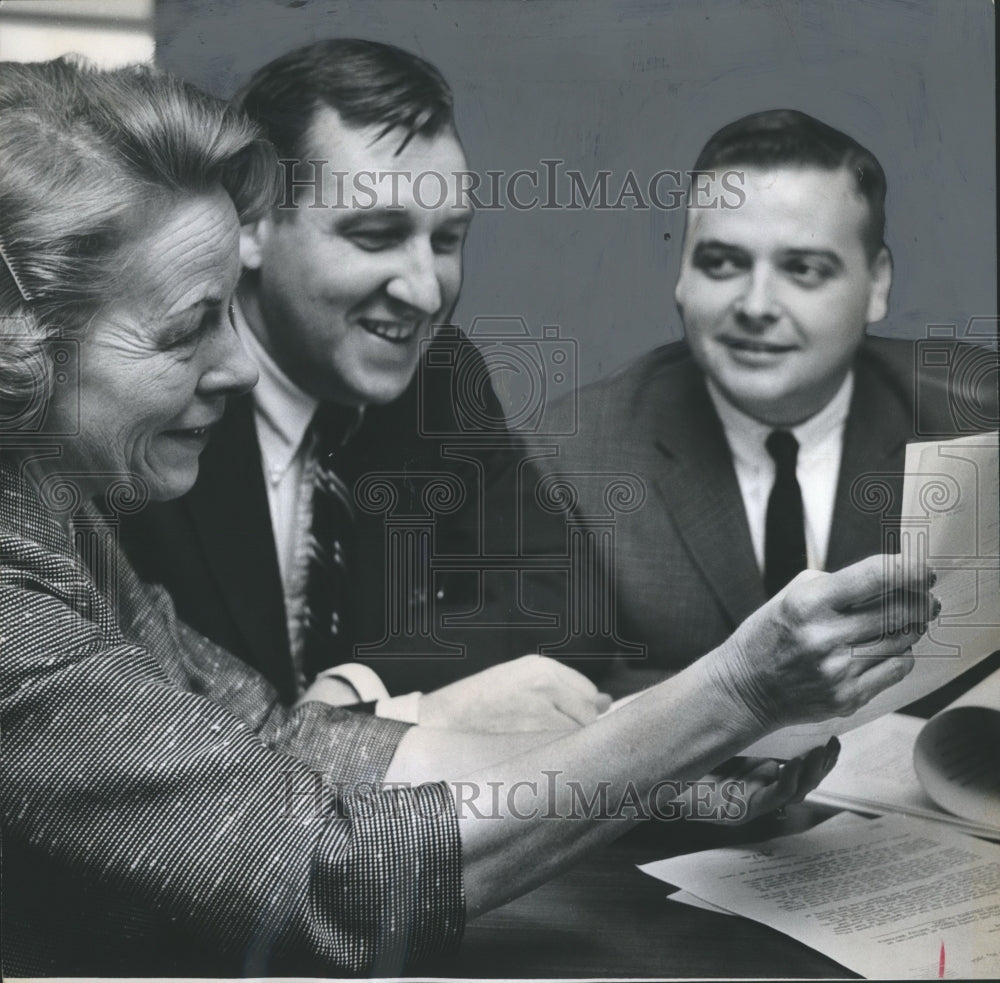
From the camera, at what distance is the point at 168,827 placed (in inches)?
70.7

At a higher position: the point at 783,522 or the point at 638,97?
the point at 638,97

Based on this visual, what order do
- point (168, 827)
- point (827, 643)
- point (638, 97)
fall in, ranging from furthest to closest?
point (638, 97)
point (827, 643)
point (168, 827)

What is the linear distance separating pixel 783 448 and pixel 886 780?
563 mm

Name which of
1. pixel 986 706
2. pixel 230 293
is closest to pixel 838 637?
pixel 986 706

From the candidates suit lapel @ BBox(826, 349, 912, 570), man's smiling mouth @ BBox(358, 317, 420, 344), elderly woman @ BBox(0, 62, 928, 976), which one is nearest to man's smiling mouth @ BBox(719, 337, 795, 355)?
suit lapel @ BBox(826, 349, 912, 570)

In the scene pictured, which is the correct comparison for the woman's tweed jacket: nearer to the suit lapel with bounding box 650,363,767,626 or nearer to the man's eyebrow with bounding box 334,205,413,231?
the suit lapel with bounding box 650,363,767,626

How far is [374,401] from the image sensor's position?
2076mm

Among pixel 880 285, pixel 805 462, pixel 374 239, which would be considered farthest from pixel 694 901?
pixel 374 239

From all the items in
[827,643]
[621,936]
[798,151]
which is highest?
[798,151]

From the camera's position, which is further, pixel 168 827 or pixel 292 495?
pixel 292 495

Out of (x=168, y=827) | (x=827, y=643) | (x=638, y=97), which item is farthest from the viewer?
(x=638, y=97)

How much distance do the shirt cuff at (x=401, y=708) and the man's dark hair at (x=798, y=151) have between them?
95cm

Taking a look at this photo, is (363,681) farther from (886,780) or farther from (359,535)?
(886,780)

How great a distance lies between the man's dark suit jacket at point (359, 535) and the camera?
2041 mm
